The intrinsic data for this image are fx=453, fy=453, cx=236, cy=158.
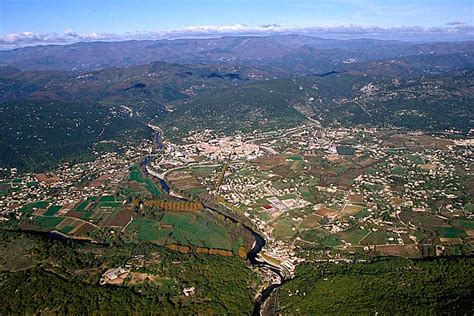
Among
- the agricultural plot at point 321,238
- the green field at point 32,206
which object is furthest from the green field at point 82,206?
the agricultural plot at point 321,238

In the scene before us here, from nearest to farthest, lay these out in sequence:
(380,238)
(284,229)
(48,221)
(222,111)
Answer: (380,238)
(284,229)
(48,221)
(222,111)

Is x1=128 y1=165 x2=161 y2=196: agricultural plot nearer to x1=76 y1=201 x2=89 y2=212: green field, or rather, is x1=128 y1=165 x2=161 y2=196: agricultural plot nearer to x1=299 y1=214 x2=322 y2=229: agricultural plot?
x1=76 y1=201 x2=89 y2=212: green field

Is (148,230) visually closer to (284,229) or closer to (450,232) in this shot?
(284,229)

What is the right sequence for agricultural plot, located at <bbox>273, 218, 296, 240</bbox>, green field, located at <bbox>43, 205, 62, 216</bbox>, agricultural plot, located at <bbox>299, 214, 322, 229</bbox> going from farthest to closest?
green field, located at <bbox>43, 205, 62, 216</bbox>
agricultural plot, located at <bbox>299, 214, 322, 229</bbox>
agricultural plot, located at <bbox>273, 218, 296, 240</bbox>

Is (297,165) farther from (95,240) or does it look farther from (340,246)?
(95,240)

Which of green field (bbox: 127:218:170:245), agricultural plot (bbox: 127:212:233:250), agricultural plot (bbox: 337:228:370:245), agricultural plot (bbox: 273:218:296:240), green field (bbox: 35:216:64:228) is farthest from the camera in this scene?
green field (bbox: 35:216:64:228)

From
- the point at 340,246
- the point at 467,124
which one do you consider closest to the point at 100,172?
the point at 340,246

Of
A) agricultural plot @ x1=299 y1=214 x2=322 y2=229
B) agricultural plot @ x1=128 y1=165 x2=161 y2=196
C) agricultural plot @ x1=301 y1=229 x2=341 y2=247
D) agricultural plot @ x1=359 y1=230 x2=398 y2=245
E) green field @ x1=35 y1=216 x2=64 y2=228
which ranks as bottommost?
agricultural plot @ x1=128 y1=165 x2=161 y2=196

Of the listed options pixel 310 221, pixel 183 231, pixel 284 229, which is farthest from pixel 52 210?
pixel 310 221

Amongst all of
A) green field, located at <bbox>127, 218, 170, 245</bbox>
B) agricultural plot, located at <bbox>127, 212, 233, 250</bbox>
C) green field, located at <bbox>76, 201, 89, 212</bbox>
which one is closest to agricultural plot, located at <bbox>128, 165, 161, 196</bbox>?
green field, located at <bbox>76, 201, 89, 212</bbox>

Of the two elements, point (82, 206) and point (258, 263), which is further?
point (82, 206)

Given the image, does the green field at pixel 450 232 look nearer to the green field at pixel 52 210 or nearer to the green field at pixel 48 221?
the green field at pixel 48 221
